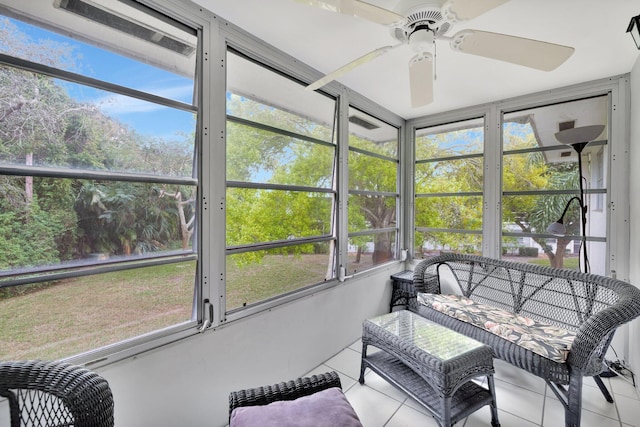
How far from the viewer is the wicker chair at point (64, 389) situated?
0.92 m

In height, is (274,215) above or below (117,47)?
below

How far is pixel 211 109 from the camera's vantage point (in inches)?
68.7

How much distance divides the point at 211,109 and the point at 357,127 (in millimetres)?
1772

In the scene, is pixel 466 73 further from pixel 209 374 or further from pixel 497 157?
pixel 209 374

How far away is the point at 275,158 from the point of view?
2.20 metres

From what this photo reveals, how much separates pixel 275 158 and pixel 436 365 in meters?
1.77

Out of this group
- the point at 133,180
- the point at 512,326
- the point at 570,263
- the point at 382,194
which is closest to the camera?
the point at 133,180

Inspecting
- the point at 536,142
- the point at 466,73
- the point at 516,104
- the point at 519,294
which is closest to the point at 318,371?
the point at 519,294

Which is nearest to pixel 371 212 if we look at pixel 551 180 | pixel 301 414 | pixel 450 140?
pixel 450 140

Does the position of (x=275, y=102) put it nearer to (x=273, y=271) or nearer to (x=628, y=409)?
(x=273, y=271)

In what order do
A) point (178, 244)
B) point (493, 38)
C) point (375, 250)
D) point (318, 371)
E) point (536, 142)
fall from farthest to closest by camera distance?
point (375, 250)
point (536, 142)
point (318, 371)
point (178, 244)
point (493, 38)

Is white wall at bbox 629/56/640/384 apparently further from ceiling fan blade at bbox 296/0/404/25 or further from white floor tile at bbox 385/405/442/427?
ceiling fan blade at bbox 296/0/404/25

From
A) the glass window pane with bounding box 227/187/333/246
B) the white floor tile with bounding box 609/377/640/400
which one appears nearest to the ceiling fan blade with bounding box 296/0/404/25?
the glass window pane with bounding box 227/187/333/246

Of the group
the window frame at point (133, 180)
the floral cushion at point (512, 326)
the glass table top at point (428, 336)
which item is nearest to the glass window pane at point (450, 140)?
the floral cushion at point (512, 326)
